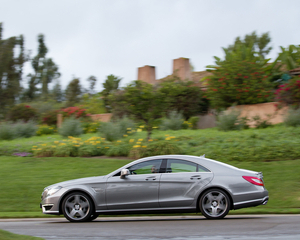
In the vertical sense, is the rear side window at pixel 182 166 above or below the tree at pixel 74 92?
below

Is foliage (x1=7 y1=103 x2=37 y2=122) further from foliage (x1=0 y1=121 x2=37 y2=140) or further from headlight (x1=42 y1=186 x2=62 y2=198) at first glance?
headlight (x1=42 y1=186 x2=62 y2=198)

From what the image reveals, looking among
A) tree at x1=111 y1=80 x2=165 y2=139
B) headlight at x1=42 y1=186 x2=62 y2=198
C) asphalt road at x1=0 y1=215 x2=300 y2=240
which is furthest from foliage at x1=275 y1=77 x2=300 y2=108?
headlight at x1=42 y1=186 x2=62 y2=198

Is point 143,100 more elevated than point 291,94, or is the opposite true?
point 291,94

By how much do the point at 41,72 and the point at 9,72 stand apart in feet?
43.5

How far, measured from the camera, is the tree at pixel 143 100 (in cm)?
1555

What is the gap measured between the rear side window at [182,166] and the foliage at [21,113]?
83.1 ft

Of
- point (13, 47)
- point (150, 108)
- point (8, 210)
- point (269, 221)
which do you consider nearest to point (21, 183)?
point (8, 210)

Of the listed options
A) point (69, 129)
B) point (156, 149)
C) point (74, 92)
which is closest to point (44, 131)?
point (69, 129)

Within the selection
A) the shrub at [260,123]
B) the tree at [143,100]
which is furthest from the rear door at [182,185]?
the shrub at [260,123]

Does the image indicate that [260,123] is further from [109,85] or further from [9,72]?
[9,72]

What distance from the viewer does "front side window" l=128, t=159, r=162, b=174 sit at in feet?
26.1

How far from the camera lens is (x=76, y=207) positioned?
7.99m

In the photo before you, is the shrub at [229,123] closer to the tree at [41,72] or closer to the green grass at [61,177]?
the green grass at [61,177]

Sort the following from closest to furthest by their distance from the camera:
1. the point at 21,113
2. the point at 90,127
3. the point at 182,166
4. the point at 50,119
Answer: the point at 182,166 → the point at 90,127 → the point at 50,119 → the point at 21,113
